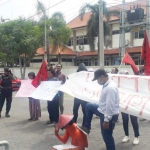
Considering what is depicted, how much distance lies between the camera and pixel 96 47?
39938 millimetres

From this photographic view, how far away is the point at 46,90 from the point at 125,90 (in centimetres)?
247

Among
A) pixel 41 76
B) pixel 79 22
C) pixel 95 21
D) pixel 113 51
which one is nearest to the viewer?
pixel 41 76

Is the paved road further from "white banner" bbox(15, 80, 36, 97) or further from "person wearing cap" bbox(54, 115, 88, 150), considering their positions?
"person wearing cap" bbox(54, 115, 88, 150)

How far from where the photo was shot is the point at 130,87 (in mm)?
5781

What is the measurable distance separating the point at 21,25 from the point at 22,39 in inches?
94.6

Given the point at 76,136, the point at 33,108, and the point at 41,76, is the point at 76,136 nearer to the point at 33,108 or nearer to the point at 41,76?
the point at 41,76

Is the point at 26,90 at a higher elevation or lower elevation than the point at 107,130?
higher

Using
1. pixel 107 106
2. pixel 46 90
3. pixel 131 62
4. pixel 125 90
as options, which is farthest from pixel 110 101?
pixel 46 90

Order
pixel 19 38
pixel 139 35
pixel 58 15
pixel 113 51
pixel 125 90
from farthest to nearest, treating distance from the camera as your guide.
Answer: pixel 113 51
pixel 139 35
pixel 58 15
pixel 19 38
pixel 125 90

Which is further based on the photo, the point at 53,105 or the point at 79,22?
the point at 79,22

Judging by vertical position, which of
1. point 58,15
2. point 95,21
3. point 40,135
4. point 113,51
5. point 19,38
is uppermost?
point 58,15

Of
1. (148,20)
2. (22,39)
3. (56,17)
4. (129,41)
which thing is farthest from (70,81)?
(129,41)

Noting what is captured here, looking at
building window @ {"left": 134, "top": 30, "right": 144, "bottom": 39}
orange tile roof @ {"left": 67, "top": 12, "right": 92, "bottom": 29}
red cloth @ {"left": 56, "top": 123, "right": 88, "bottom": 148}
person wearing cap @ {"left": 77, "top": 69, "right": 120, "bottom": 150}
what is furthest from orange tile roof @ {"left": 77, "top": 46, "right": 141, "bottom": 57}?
red cloth @ {"left": 56, "top": 123, "right": 88, "bottom": 148}

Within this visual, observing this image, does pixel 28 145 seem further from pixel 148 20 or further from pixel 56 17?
pixel 56 17
